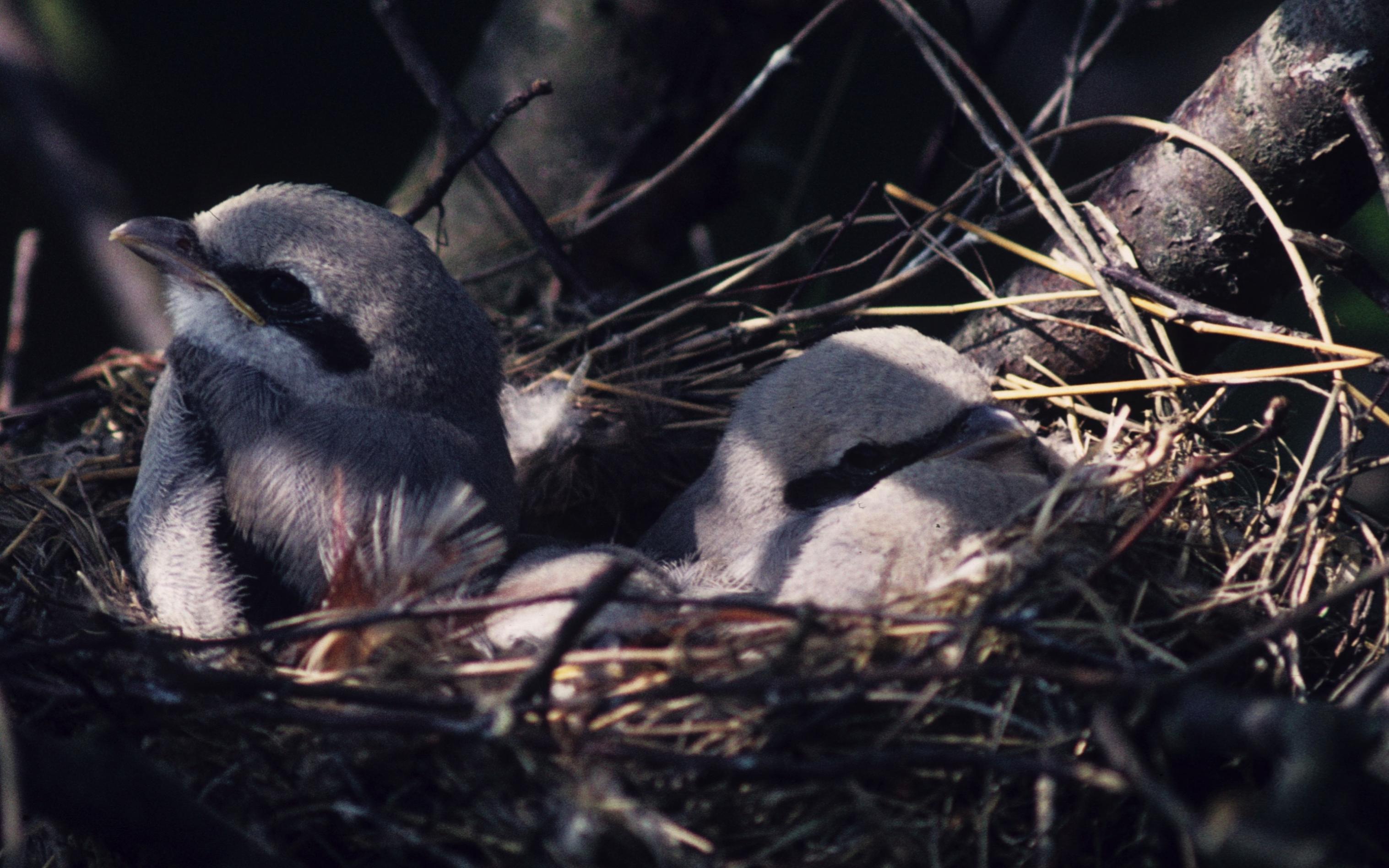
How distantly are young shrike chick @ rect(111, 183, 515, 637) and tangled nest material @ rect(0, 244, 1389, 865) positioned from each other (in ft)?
0.61

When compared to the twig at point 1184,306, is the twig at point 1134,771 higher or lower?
higher

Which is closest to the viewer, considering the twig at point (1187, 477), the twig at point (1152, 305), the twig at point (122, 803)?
the twig at point (122, 803)

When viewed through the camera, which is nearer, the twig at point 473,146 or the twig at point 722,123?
the twig at point 473,146

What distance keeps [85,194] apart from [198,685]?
3166 millimetres

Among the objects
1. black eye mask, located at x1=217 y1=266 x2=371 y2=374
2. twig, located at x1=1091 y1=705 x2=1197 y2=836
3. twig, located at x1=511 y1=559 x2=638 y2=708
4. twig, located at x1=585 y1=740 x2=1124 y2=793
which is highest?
black eye mask, located at x1=217 y1=266 x2=371 y2=374

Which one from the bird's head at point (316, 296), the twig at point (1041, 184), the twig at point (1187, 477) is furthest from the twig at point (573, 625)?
the twig at point (1041, 184)

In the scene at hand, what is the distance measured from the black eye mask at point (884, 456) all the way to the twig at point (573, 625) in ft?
3.45

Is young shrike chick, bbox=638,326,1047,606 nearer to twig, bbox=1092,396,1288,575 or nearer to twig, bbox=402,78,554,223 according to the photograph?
twig, bbox=1092,396,1288,575

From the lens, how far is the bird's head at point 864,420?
2248mm

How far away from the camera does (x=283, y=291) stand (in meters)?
2.14

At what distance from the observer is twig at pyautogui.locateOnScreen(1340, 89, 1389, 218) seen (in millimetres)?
1965

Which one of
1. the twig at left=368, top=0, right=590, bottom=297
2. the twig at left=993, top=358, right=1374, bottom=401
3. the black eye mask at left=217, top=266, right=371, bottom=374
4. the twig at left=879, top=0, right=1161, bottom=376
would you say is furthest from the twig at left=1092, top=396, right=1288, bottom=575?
the twig at left=368, top=0, right=590, bottom=297

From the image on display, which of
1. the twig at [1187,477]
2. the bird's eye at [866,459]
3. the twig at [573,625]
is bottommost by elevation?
the twig at [1187,477]

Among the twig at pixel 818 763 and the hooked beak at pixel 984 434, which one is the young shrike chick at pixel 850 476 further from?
the twig at pixel 818 763
